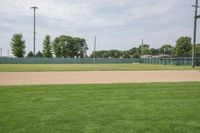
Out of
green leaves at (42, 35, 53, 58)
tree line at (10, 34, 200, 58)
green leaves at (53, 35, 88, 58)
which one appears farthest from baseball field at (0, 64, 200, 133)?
green leaves at (53, 35, 88, 58)

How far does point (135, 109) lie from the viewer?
26.6 feet

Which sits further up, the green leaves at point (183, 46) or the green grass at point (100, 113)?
the green leaves at point (183, 46)

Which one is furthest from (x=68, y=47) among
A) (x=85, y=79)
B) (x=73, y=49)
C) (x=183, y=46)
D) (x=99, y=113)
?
(x=99, y=113)

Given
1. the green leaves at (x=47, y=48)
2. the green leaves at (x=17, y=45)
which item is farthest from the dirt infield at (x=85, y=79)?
the green leaves at (x=47, y=48)

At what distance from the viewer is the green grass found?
6.16m

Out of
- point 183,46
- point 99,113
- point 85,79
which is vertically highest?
point 183,46

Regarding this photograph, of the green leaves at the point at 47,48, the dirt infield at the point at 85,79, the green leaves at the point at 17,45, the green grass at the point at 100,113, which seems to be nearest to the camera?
the green grass at the point at 100,113

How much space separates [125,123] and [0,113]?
302cm

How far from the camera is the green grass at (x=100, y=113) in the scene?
20.2ft

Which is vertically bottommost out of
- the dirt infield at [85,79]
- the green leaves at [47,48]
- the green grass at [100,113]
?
the green grass at [100,113]

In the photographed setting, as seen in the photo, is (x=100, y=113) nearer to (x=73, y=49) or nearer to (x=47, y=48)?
(x=47, y=48)

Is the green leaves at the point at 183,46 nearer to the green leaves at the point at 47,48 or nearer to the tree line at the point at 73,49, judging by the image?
the tree line at the point at 73,49

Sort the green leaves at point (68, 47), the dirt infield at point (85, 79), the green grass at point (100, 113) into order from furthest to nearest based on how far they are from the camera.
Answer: the green leaves at point (68, 47), the dirt infield at point (85, 79), the green grass at point (100, 113)

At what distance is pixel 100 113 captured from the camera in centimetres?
757
